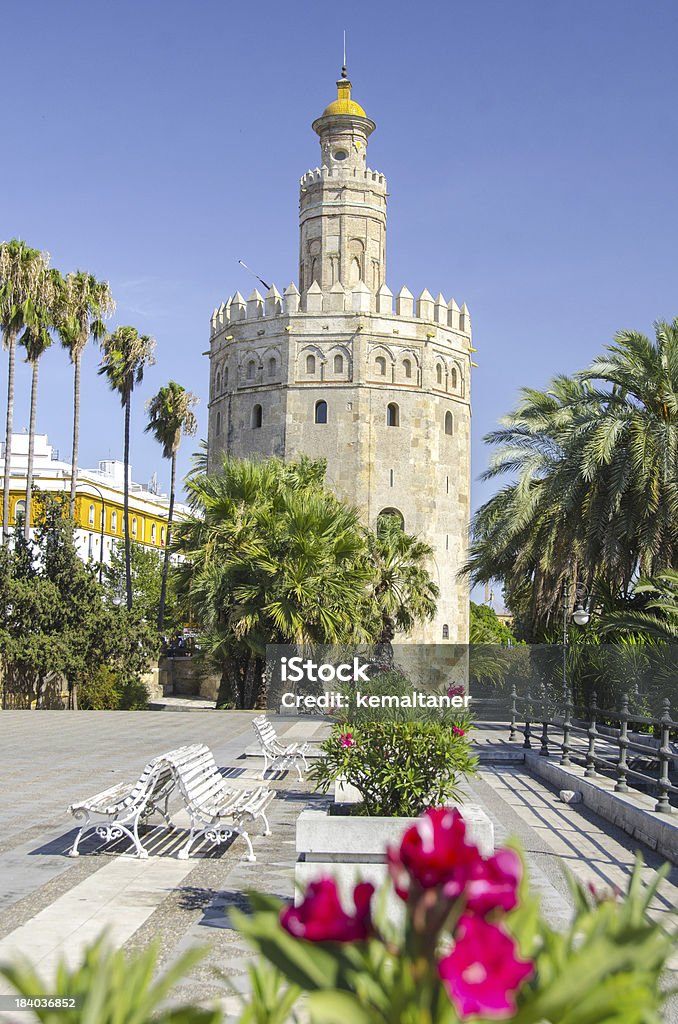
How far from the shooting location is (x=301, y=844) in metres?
6.03

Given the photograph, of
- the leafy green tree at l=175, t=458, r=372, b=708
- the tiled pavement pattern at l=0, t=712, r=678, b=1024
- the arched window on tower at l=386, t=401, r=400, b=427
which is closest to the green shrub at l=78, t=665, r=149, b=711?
the leafy green tree at l=175, t=458, r=372, b=708

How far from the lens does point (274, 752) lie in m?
13.5

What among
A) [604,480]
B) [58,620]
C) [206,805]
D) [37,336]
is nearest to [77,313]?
[37,336]

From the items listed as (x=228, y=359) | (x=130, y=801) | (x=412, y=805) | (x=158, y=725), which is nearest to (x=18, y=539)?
(x=158, y=725)

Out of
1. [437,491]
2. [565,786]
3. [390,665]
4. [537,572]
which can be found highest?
[437,491]

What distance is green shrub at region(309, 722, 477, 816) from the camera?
6.51 meters

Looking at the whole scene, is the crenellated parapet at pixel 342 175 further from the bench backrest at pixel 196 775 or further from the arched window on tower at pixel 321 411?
the bench backrest at pixel 196 775

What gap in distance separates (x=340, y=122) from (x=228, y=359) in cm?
1133

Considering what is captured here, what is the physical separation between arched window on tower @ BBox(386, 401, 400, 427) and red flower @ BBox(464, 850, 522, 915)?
137 feet

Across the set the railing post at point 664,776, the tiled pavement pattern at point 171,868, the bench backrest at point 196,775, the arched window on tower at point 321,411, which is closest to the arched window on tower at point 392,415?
the arched window on tower at point 321,411

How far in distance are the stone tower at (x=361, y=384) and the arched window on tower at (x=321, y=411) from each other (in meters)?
0.04

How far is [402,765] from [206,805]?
7.33 ft

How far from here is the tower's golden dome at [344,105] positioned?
46.4 m

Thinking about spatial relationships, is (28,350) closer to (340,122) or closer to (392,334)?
(392,334)
